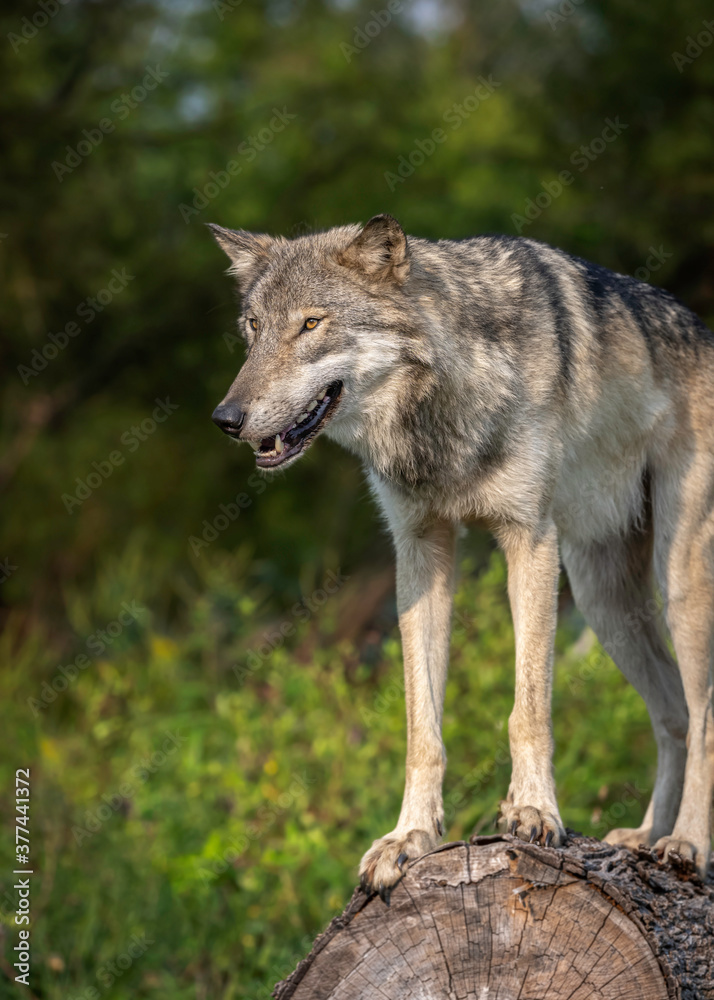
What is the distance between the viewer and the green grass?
17.8 feet

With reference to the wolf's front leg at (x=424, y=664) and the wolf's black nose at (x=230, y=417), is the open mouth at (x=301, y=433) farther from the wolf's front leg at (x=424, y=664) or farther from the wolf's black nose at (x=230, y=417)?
the wolf's front leg at (x=424, y=664)

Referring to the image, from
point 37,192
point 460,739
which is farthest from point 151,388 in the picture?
point 460,739

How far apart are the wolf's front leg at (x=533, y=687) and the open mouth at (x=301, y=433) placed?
938 mm

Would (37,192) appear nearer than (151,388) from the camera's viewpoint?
Yes

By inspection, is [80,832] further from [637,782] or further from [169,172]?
[169,172]

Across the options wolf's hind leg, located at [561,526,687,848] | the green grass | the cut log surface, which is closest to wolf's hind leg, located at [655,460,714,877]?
wolf's hind leg, located at [561,526,687,848]

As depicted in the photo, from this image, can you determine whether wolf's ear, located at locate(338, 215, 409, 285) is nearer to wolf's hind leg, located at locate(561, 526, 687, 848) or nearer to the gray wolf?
the gray wolf

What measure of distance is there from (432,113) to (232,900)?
11.9 meters

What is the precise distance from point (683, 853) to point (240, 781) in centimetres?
290

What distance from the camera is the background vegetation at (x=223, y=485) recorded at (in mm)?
5797

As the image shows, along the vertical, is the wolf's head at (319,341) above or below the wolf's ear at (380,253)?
below

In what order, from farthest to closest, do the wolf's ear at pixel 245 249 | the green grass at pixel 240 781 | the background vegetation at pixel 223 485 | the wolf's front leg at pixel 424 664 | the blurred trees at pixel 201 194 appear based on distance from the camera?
the blurred trees at pixel 201 194 < the background vegetation at pixel 223 485 < the green grass at pixel 240 781 < the wolf's ear at pixel 245 249 < the wolf's front leg at pixel 424 664

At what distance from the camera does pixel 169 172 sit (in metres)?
13.3

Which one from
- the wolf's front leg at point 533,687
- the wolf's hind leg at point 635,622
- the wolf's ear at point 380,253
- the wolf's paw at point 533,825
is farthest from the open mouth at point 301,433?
the wolf's hind leg at point 635,622
